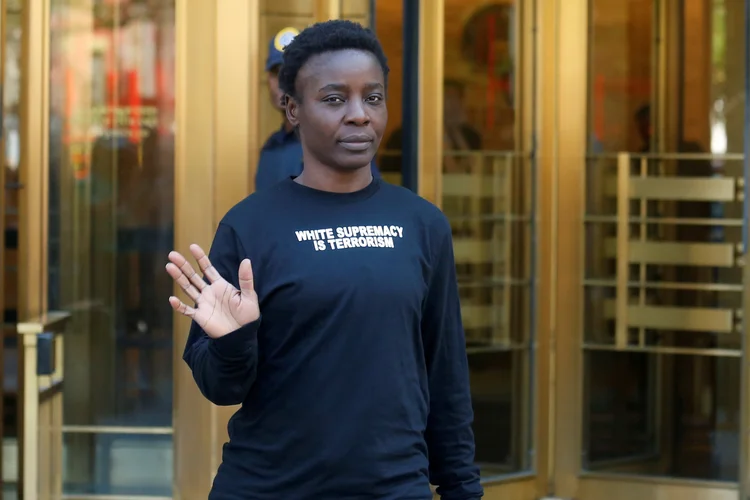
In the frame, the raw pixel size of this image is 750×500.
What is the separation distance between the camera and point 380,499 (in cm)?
221

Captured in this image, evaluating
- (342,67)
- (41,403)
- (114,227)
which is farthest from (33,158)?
(342,67)

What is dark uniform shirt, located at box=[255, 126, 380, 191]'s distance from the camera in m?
3.91

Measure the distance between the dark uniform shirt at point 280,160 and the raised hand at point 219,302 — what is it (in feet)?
A: 5.84

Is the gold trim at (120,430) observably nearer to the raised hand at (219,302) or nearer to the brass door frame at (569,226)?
the brass door frame at (569,226)

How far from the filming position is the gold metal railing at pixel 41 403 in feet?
15.8

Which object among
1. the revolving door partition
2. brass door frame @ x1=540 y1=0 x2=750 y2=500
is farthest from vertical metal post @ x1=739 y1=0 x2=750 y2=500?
brass door frame @ x1=540 y1=0 x2=750 y2=500

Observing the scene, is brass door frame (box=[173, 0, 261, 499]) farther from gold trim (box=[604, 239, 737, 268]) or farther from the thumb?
the thumb

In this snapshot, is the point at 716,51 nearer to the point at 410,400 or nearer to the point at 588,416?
the point at 588,416

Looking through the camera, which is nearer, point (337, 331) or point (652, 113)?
point (337, 331)

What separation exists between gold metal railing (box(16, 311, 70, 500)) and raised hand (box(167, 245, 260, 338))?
2.82 metres

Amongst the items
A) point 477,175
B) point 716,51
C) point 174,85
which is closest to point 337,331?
point 174,85

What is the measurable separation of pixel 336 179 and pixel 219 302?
0.34 meters

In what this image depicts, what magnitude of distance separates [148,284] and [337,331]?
310cm

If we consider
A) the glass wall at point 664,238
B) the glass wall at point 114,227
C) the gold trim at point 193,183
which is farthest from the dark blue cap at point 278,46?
the glass wall at point 664,238
